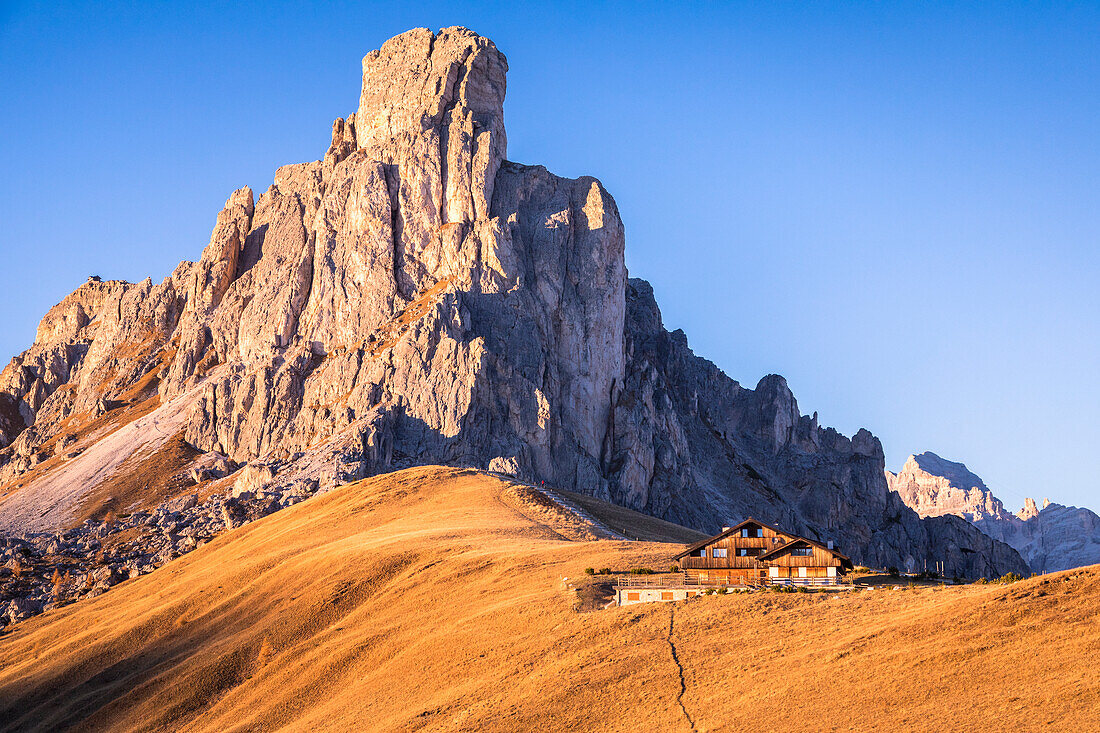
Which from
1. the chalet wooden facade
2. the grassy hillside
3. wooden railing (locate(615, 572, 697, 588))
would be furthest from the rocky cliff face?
wooden railing (locate(615, 572, 697, 588))

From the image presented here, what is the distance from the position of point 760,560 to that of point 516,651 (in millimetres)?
19719

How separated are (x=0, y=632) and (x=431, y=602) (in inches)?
2283

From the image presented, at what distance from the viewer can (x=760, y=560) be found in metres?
66.8

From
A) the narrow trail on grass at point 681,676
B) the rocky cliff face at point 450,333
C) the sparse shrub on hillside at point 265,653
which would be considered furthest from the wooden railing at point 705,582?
the rocky cliff face at point 450,333

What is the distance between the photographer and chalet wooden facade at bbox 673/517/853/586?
65.4 m

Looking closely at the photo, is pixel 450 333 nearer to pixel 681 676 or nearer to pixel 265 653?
pixel 265 653

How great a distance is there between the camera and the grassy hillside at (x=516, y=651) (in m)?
40.2

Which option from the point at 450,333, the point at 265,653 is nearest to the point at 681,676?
the point at 265,653

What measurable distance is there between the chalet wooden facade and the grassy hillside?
535 centimetres

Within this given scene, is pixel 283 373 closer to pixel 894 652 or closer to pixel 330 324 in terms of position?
pixel 330 324

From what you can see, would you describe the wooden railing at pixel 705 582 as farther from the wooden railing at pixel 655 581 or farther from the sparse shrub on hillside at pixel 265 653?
the sparse shrub on hillside at pixel 265 653

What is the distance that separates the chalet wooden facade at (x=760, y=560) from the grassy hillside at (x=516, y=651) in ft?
17.6

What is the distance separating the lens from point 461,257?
175 metres

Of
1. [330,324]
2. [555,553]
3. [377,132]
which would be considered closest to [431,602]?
[555,553]
